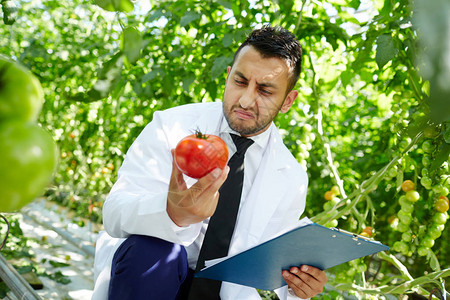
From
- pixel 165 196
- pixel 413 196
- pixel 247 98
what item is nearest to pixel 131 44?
pixel 165 196

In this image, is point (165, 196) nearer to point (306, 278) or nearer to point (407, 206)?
point (306, 278)

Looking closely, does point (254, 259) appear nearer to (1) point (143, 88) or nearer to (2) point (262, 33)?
(2) point (262, 33)

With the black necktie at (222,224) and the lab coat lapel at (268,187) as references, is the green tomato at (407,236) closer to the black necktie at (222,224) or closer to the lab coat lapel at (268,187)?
the lab coat lapel at (268,187)

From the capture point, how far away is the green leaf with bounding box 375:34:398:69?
4.07 feet

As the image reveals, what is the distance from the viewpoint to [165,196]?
3.70ft

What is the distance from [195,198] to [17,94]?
689 millimetres

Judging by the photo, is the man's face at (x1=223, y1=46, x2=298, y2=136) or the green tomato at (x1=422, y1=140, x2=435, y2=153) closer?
the man's face at (x1=223, y1=46, x2=298, y2=136)

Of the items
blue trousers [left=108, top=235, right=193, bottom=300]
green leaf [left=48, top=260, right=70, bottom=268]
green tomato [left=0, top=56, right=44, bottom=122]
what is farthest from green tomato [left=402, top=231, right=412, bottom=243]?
green leaf [left=48, top=260, right=70, bottom=268]

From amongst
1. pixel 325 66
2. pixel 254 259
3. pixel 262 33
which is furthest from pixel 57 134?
pixel 254 259

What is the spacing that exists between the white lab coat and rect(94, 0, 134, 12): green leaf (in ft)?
2.58

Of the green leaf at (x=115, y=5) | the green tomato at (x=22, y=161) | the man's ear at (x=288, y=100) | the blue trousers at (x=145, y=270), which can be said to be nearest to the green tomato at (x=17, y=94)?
the green tomato at (x=22, y=161)

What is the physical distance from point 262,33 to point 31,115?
1.32 meters

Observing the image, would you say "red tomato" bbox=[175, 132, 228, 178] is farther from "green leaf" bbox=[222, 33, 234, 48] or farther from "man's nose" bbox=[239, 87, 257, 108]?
"green leaf" bbox=[222, 33, 234, 48]

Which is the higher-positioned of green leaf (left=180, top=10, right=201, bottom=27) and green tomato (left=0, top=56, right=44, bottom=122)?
green tomato (left=0, top=56, right=44, bottom=122)
